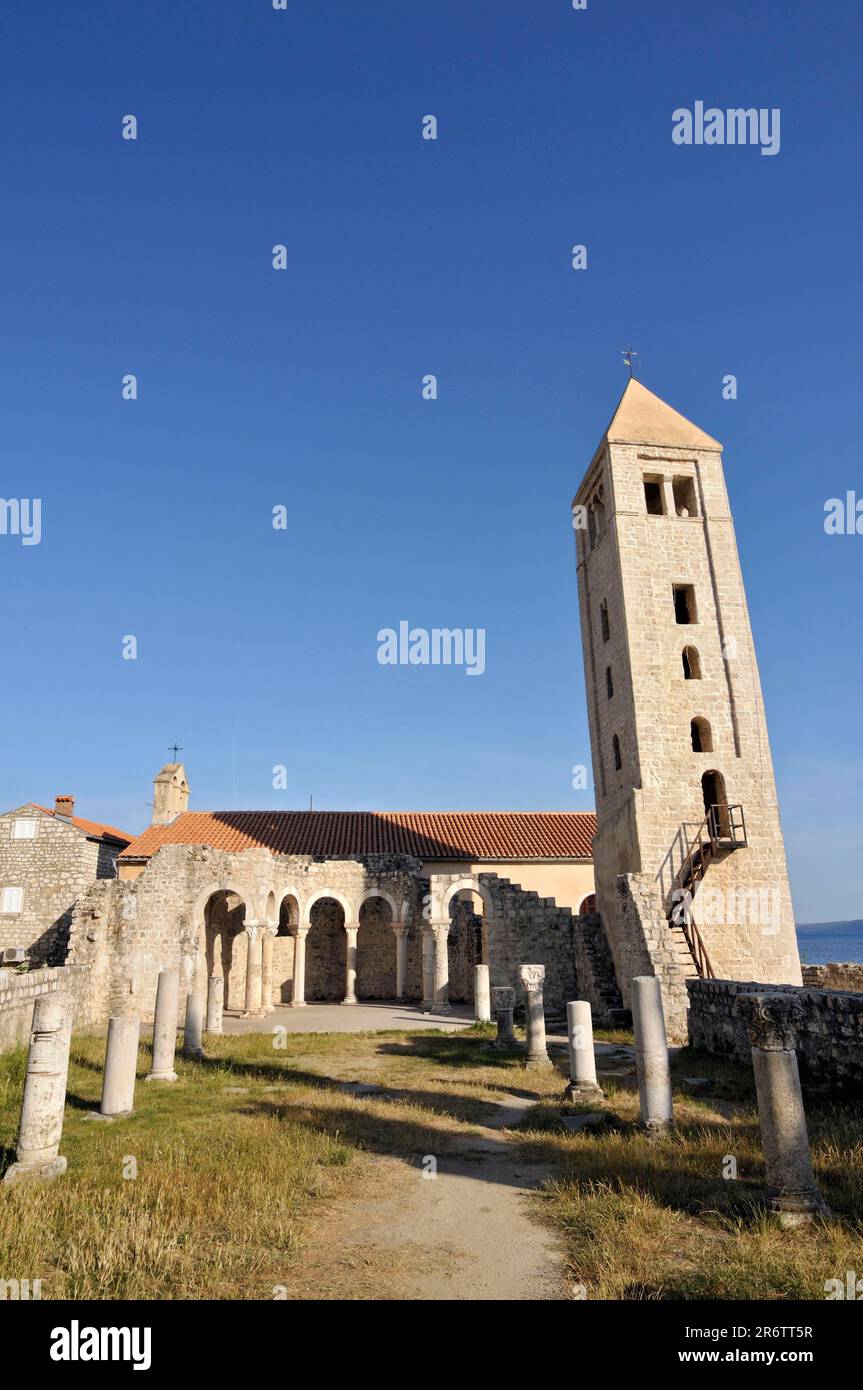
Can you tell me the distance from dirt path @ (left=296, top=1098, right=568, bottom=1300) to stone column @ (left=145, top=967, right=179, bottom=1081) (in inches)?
250

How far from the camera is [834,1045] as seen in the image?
9.72 meters

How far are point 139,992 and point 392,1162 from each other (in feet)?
51.8

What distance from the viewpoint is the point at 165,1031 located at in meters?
12.7

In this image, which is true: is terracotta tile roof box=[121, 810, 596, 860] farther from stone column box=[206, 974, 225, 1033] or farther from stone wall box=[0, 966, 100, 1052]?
stone wall box=[0, 966, 100, 1052]

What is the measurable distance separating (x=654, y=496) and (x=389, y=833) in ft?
54.5

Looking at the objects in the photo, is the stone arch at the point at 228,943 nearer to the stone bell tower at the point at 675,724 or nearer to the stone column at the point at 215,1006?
the stone column at the point at 215,1006

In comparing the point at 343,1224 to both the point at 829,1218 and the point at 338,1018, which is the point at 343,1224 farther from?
the point at 338,1018

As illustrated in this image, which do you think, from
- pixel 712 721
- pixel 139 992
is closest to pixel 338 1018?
pixel 139 992

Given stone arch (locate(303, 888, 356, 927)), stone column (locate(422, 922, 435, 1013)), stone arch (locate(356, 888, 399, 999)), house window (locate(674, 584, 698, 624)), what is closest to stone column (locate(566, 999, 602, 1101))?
stone column (locate(422, 922, 435, 1013))

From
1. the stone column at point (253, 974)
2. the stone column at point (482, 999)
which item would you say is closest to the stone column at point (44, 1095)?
the stone column at point (482, 999)

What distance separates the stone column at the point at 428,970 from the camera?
2258 cm

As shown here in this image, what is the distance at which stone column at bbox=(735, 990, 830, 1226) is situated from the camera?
5801 mm

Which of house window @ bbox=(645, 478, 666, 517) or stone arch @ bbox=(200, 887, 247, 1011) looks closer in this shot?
house window @ bbox=(645, 478, 666, 517)

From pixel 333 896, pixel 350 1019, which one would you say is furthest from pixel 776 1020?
pixel 333 896
